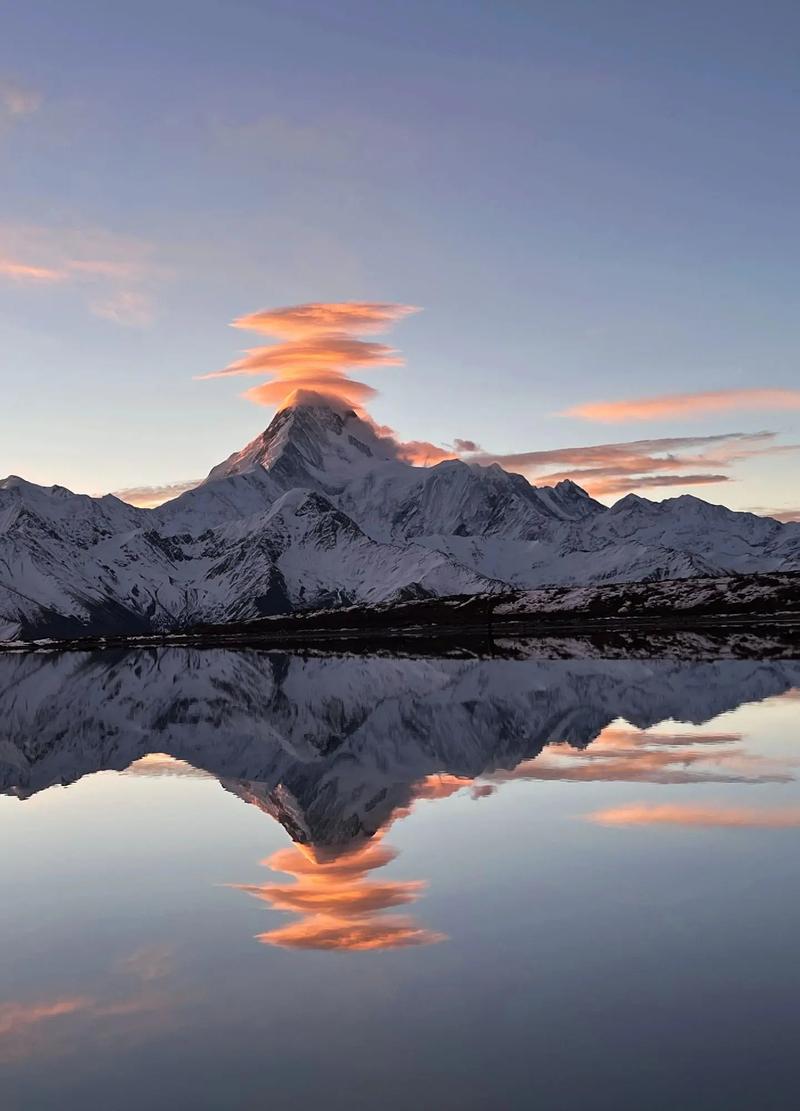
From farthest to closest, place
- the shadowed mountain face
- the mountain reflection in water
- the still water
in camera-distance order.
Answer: the shadowed mountain face
the mountain reflection in water
the still water

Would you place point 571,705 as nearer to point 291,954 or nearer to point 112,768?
point 112,768

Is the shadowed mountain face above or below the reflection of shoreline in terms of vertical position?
above

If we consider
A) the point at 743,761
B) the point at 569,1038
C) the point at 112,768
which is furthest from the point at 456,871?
the point at 112,768

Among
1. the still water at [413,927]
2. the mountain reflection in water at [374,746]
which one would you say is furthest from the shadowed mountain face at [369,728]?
the still water at [413,927]

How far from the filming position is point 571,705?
265ft

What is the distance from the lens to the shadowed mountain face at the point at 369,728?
1923 inches

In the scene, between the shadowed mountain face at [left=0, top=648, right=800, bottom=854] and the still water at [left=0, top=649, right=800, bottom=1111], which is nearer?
the still water at [left=0, top=649, right=800, bottom=1111]

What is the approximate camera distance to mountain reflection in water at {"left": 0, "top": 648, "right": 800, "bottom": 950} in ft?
107

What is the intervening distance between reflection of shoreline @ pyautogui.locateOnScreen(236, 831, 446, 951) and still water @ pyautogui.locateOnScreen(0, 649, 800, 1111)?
112 mm

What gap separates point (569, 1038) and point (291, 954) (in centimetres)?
778

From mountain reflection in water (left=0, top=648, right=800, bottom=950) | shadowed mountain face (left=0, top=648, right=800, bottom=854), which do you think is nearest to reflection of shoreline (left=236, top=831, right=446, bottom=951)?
mountain reflection in water (left=0, top=648, right=800, bottom=950)

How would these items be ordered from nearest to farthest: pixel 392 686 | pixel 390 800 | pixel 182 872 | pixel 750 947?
pixel 750 947, pixel 182 872, pixel 390 800, pixel 392 686

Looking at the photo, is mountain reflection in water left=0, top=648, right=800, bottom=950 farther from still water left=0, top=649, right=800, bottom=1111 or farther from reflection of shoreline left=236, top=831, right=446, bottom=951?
still water left=0, top=649, right=800, bottom=1111

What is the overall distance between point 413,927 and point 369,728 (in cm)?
4892
